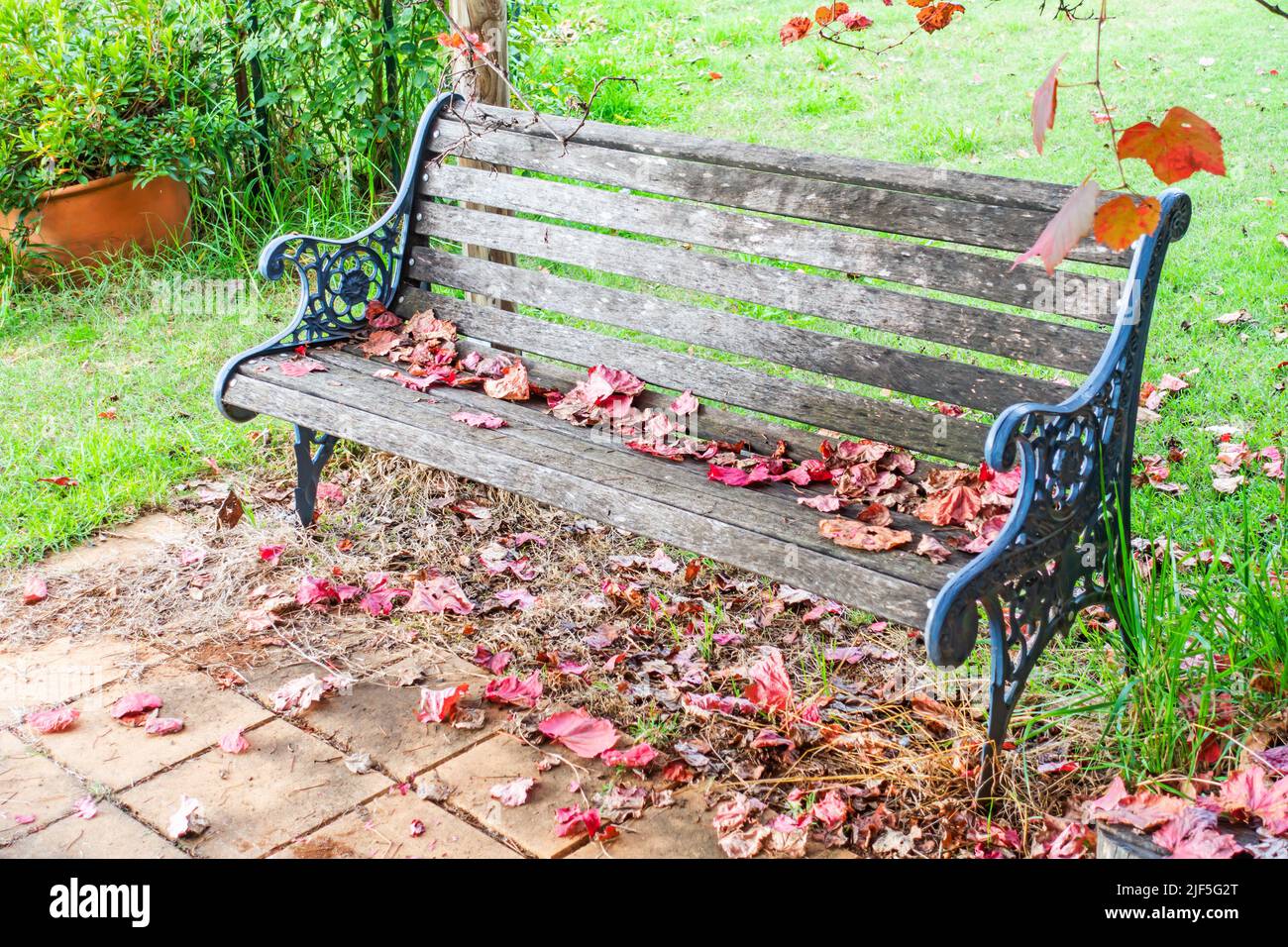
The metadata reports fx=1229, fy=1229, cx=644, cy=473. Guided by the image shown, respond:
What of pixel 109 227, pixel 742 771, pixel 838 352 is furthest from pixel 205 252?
pixel 742 771

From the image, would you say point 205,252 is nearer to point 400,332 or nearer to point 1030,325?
point 400,332

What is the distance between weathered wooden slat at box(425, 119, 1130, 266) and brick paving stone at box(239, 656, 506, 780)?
135cm

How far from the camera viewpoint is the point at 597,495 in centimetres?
272

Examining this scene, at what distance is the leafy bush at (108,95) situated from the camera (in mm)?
5141

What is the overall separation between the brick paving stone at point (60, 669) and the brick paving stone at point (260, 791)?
0.48m

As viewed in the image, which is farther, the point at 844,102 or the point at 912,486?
the point at 844,102

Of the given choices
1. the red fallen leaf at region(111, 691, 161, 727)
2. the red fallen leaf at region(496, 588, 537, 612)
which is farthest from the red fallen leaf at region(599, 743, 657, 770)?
the red fallen leaf at region(111, 691, 161, 727)

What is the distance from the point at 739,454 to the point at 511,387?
2.40ft

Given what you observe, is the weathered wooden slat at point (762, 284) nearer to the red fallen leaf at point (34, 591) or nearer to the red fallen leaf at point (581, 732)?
the red fallen leaf at point (581, 732)

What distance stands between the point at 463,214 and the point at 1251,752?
2579mm

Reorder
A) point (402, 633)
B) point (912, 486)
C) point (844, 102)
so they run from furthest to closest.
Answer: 1. point (844, 102)
2. point (402, 633)
3. point (912, 486)

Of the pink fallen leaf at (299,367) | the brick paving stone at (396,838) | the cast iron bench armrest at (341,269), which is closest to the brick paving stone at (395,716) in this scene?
the brick paving stone at (396,838)

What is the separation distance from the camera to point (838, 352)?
292 cm

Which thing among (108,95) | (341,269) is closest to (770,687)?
(341,269)
